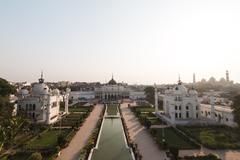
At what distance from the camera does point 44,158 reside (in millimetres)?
24297

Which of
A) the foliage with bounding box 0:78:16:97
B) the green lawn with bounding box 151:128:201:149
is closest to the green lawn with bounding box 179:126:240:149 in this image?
the green lawn with bounding box 151:128:201:149

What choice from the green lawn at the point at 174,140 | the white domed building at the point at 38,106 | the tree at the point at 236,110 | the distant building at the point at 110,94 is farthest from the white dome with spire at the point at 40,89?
the distant building at the point at 110,94

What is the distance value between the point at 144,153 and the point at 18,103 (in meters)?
31.3

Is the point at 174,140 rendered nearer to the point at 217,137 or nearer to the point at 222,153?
the point at 217,137

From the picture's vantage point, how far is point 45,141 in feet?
104

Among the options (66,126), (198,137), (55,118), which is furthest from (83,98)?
(198,137)

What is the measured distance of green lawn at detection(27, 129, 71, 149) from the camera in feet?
95.5

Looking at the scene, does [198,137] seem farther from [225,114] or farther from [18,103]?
[18,103]

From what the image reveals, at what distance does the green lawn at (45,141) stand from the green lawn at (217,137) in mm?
19276

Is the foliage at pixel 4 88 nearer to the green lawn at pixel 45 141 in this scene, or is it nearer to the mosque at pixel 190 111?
the green lawn at pixel 45 141

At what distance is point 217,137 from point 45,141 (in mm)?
23668

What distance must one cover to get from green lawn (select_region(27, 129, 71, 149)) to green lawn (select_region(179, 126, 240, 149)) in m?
19.3

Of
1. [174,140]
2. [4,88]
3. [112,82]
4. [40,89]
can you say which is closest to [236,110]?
[174,140]

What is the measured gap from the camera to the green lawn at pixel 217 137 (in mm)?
28347
